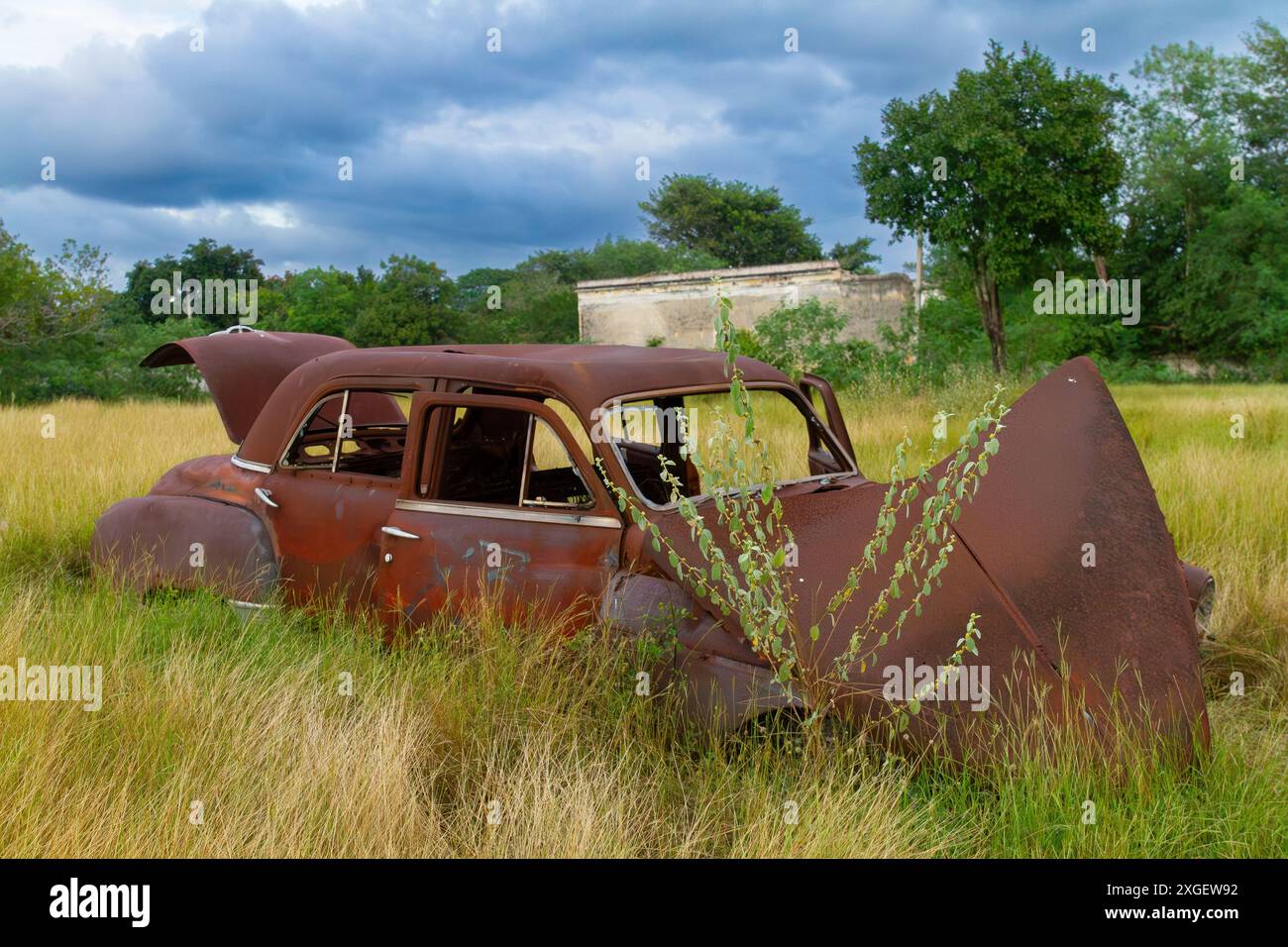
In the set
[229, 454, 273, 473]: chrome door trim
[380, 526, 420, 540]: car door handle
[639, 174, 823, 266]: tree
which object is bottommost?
[380, 526, 420, 540]: car door handle

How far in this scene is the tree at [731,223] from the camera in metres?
55.4

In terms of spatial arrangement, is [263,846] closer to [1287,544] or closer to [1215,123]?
[1287,544]

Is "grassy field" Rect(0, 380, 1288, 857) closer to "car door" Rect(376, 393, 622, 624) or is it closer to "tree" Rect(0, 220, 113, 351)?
"car door" Rect(376, 393, 622, 624)

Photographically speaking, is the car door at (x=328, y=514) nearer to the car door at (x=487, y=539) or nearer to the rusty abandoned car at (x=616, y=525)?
the rusty abandoned car at (x=616, y=525)

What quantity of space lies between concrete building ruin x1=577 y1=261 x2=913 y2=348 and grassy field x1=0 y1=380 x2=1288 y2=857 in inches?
1018

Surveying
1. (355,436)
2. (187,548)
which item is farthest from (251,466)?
(355,436)

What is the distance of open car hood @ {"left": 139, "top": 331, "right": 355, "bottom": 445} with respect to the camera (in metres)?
5.73

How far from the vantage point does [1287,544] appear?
22.4 ft

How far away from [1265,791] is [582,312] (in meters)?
32.3

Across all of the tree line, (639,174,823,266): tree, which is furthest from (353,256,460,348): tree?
(639,174,823,266): tree

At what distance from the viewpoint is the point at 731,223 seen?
2205 inches

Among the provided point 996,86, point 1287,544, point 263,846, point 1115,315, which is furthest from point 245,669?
point 1115,315

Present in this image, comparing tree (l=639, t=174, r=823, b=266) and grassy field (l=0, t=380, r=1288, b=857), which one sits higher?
tree (l=639, t=174, r=823, b=266)

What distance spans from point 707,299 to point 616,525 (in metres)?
27.0
